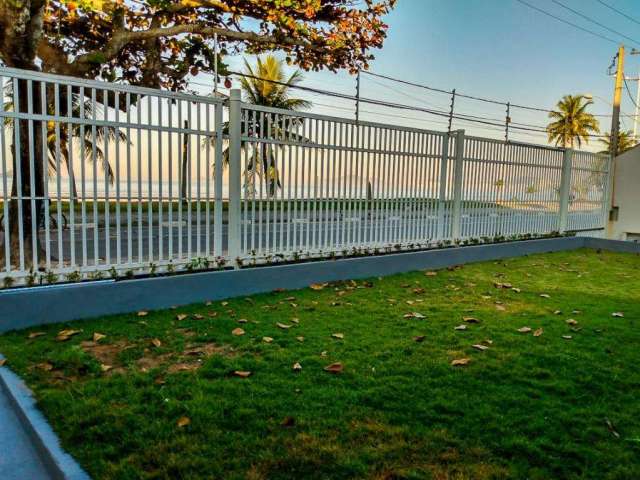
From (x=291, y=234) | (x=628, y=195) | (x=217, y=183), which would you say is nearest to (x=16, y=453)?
(x=217, y=183)

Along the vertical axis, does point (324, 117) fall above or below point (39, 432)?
above

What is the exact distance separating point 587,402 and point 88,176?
15.7 feet

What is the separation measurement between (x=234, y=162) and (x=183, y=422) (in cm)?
378

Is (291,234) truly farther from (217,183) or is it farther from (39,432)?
(39,432)

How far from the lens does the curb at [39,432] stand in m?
2.28

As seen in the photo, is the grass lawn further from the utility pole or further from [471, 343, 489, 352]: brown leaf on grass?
the utility pole

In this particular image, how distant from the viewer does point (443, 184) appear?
8641mm

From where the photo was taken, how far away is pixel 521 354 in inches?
152

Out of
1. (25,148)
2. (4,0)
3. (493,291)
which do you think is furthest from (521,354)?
(4,0)

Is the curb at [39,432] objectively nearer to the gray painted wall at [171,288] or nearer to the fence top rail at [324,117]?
the gray painted wall at [171,288]

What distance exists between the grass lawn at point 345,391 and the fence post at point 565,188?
692 cm

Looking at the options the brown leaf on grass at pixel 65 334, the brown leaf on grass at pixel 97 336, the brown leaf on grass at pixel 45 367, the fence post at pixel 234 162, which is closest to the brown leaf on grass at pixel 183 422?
the brown leaf on grass at pixel 45 367

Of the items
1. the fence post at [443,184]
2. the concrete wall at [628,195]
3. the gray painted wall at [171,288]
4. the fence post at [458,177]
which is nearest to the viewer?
the gray painted wall at [171,288]

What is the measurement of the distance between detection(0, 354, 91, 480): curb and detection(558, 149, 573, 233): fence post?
11.8m
